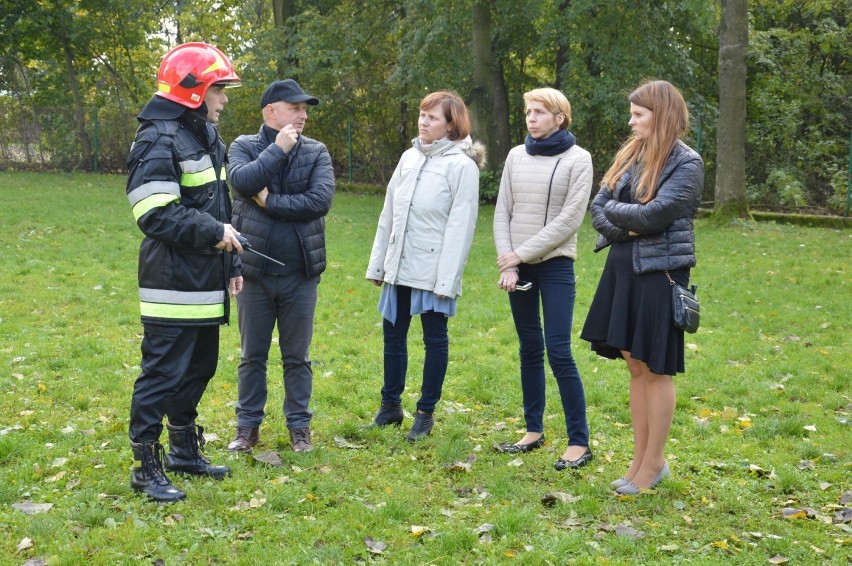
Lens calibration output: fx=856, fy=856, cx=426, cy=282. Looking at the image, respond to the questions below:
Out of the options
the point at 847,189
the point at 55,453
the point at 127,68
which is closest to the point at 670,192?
the point at 55,453

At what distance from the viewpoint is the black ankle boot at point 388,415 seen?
5.51m

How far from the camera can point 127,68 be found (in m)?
27.6

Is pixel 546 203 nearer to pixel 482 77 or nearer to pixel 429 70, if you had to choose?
pixel 482 77

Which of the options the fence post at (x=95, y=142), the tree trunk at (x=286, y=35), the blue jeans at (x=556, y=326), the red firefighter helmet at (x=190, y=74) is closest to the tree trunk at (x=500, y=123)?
the tree trunk at (x=286, y=35)

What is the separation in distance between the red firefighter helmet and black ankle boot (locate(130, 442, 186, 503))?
1705 millimetres

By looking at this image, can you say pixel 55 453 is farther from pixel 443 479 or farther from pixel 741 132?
pixel 741 132

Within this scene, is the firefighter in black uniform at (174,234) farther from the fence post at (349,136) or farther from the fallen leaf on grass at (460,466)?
the fence post at (349,136)

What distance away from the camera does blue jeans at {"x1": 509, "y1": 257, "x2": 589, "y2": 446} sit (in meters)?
4.89

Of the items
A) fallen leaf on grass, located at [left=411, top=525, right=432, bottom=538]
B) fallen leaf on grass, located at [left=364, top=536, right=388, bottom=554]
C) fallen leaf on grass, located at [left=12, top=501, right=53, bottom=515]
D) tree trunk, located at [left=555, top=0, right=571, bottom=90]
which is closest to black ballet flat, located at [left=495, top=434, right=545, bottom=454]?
fallen leaf on grass, located at [left=411, top=525, right=432, bottom=538]

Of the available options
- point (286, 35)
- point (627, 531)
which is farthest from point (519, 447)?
point (286, 35)

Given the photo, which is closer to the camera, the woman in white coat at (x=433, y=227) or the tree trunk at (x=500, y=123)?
the woman in white coat at (x=433, y=227)

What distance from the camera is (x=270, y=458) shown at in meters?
4.82

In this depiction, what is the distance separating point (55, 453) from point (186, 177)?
1794 mm

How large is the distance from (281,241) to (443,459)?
5.14 feet
